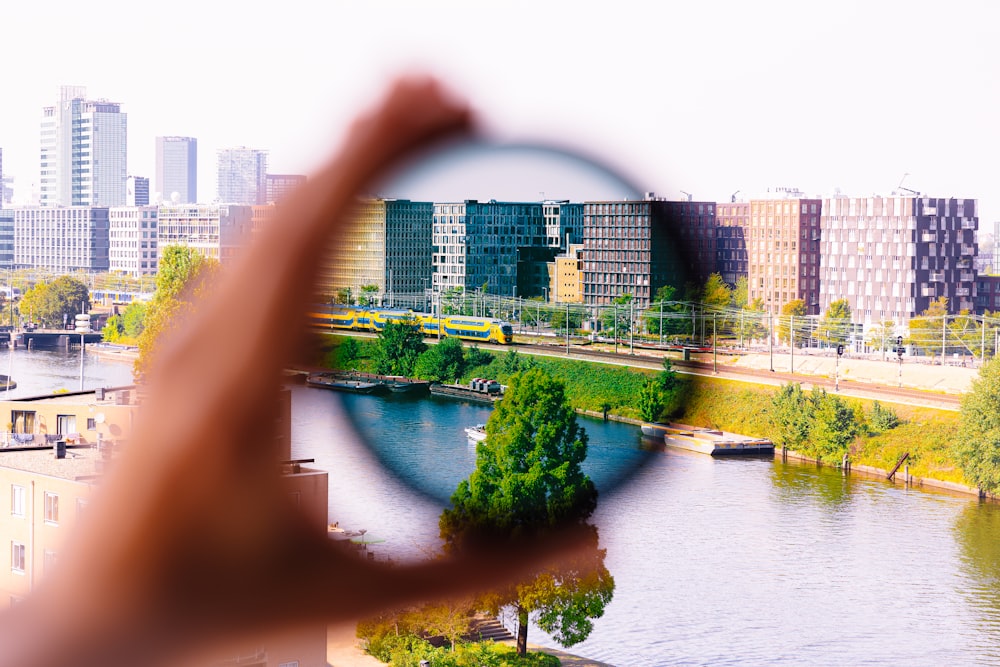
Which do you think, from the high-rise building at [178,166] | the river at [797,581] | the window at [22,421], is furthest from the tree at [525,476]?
the high-rise building at [178,166]

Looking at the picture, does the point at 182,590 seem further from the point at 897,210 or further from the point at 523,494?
the point at 897,210

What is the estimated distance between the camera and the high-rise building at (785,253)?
57.0 ft

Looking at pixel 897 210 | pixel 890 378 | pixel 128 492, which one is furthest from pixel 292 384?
pixel 897 210

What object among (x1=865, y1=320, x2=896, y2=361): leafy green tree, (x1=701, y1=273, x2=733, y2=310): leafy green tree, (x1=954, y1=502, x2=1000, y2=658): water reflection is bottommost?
(x1=954, y1=502, x2=1000, y2=658): water reflection

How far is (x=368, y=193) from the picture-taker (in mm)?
501

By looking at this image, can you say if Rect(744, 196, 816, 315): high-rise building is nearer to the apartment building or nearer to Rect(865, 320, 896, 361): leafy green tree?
the apartment building

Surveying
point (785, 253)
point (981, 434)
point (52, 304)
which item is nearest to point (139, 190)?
point (52, 304)

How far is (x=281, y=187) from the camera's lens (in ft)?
1.63

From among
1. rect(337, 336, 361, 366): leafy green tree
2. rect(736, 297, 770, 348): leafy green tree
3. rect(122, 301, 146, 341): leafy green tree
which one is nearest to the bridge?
rect(122, 301, 146, 341): leafy green tree

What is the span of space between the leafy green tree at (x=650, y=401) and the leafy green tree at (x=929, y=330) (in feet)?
46.9

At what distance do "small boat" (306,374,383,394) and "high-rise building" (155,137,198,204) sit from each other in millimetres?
28268

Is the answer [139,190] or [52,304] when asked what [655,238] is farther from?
[139,190]

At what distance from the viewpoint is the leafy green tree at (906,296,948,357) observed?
585 inches

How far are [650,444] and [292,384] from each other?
187 mm
